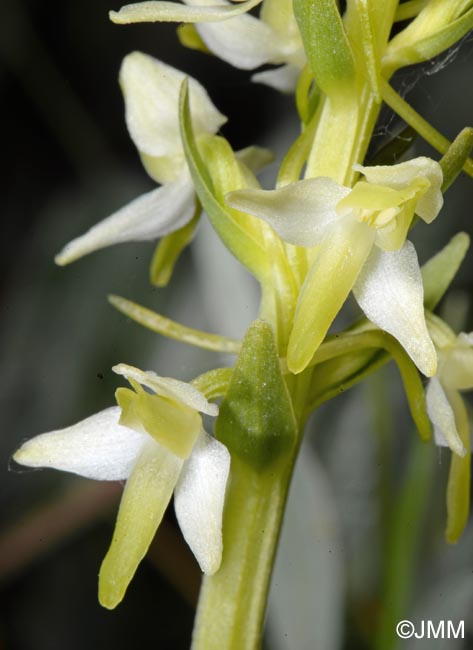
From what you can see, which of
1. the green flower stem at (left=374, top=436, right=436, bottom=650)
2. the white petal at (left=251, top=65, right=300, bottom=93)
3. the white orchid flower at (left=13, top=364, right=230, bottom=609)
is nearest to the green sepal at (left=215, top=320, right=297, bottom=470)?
the white orchid flower at (left=13, top=364, right=230, bottom=609)

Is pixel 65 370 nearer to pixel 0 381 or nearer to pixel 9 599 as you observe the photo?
pixel 0 381

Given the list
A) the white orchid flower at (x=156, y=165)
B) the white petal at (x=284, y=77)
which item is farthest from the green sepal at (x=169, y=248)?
the white petal at (x=284, y=77)

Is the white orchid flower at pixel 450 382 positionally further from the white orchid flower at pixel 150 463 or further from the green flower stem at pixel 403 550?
the green flower stem at pixel 403 550

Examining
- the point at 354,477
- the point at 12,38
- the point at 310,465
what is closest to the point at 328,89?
the point at 310,465

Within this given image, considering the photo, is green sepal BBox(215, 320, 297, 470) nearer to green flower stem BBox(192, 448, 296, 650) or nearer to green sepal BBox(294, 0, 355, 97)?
green flower stem BBox(192, 448, 296, 650)

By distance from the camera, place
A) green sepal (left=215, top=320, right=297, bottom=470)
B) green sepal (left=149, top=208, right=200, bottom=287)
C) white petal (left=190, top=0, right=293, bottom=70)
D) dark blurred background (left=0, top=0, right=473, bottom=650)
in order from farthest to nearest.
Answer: dark blurred background (left=0, top=0, right=473, bottom=650), green sepal (left=149, top=208, right=200, bottom=287), white petal (left=190, top=0, right=293, bottom=70), green sepal (left=215, top=320, right=297, bottom=470)

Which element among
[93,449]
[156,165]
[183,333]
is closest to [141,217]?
[156,165]
